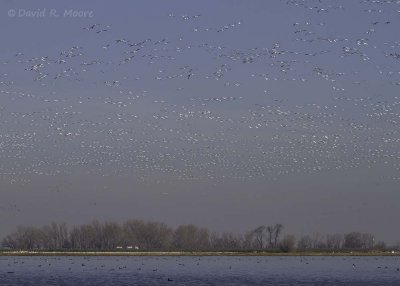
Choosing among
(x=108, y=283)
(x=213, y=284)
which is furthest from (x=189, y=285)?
(x=108, y=283)

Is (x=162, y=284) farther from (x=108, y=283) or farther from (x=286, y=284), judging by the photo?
(x=286, y=284)

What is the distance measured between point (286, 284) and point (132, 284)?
479 inches

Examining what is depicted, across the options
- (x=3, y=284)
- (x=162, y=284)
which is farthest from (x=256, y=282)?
(x=3, y=284)

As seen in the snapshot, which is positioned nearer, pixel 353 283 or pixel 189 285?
pixel 189 285

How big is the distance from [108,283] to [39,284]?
5384mm

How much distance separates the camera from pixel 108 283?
75125 mm

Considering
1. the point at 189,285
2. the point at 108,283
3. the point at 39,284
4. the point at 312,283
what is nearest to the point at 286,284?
the point at 312,283

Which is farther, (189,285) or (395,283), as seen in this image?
(395,283)

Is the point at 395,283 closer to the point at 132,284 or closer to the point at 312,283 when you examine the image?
the point at 312,283

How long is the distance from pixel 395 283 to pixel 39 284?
2865 cm

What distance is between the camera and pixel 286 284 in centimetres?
7519

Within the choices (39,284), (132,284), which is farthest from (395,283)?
(39,284)

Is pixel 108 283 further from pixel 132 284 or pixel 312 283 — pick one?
pixel 312 283

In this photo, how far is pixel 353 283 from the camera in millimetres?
77750
